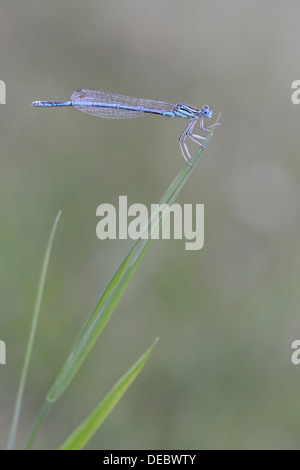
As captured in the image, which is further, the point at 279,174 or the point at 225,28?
the point at 225,28

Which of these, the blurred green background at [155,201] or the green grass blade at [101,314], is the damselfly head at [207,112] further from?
A: the green grass blade at [101,314]

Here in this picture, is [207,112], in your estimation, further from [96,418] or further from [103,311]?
[96,418]

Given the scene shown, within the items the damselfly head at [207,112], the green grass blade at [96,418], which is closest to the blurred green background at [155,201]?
the damselfly head at [207,112]

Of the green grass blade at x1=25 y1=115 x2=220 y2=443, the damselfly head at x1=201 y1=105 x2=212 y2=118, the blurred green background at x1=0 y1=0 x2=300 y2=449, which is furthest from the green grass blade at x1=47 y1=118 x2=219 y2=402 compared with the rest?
the blurred green background at x1=0 y1=0 x2=300 y2=449

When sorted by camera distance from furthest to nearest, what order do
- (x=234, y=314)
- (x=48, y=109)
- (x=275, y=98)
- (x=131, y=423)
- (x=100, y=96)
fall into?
(x=275, y=98) → (x=48, y=109) → (x=234, y=314) → (x=131, y=423) → (x=100, y=96)

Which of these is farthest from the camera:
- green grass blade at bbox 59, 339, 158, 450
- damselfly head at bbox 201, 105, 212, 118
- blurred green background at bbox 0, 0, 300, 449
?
blurred green background at bbox 0, 0, 300, 449

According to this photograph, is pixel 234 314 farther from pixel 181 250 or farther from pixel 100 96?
pixel 100 96

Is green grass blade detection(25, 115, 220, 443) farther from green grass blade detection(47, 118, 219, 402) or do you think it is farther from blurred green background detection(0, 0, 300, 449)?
blurred green background detection(0, 0, 300, 449)

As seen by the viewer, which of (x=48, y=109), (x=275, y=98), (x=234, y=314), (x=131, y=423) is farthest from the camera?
(x=275, y=98)

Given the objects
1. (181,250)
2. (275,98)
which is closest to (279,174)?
(275,98)
